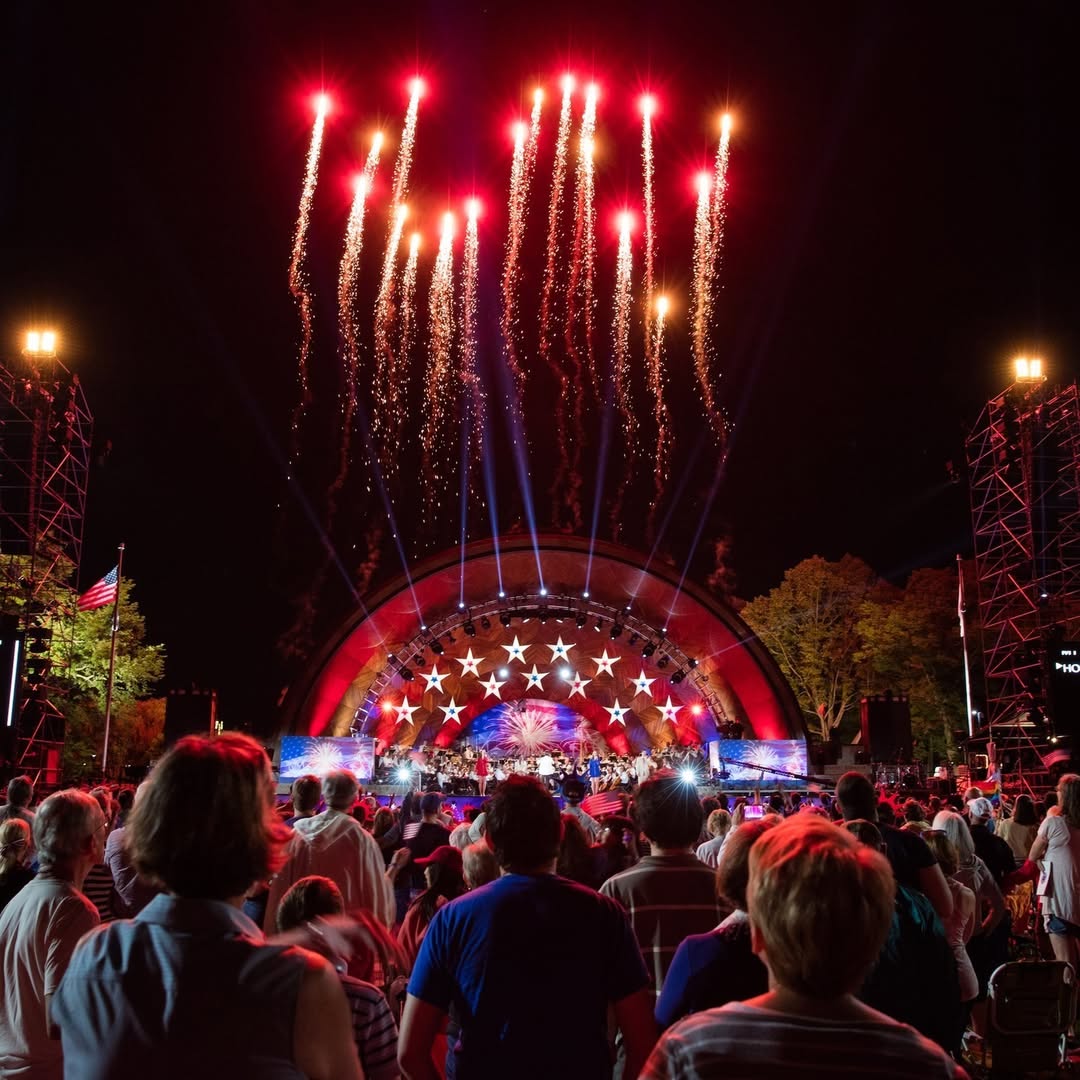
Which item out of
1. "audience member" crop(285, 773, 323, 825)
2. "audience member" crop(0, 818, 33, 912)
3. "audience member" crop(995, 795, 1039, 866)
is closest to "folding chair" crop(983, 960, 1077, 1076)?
"audience member" crop(995, 795, 1039, 866)

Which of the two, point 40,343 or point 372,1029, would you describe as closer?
point 372,1029

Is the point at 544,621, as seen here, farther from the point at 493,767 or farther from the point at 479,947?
the point at 479,947

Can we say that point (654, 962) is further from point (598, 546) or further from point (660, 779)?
point (598, 546)

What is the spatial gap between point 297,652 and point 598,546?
1969 cm

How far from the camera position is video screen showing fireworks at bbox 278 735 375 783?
30656 mm

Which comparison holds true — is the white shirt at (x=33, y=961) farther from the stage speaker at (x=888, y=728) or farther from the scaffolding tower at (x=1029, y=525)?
the scaffolding tower at (x=1029, y=525)

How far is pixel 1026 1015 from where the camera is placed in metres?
6.41

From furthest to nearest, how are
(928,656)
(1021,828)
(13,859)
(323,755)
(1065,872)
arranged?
(928,656)
(323,755)
(1021,828)
(1065,872)
(13,859)

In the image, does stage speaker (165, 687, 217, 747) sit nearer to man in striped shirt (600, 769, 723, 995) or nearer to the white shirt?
the white shirt

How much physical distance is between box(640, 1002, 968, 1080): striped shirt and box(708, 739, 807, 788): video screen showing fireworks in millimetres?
28952

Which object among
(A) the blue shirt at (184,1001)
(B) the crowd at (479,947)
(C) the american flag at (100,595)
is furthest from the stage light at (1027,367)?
(A) the blue shirt at (184,1001)

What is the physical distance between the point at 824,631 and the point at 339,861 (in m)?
45.3

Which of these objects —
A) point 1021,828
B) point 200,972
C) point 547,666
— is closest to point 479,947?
point 200,972

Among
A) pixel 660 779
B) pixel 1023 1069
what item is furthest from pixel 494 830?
pixel 1023 1069
